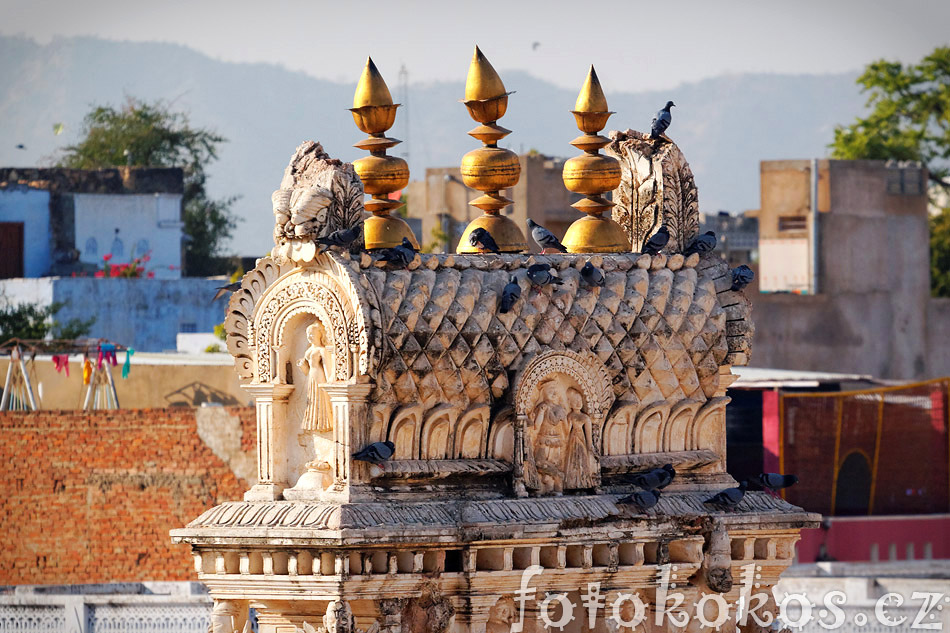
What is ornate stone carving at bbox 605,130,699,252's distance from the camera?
21.9m

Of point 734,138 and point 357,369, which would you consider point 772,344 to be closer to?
point 357,369

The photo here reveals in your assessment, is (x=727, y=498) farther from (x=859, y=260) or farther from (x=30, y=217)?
(x=859, y=260)

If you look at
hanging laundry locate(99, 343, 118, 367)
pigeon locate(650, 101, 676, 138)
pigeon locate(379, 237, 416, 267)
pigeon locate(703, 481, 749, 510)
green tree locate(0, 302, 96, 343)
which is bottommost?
pigeon locate(703, 481, 749, 510)

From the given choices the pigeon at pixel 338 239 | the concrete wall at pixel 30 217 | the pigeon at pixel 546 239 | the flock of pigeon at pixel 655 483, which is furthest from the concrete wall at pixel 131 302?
the pigeon at pixel 338 239

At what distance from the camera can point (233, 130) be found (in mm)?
67188

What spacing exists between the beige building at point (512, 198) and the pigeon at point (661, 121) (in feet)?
86.0

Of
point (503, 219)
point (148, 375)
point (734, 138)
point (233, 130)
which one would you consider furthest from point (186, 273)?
point (734, 138)

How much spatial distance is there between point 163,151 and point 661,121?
45.2m

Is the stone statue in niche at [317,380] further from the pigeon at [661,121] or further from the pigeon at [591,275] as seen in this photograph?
the pigeon at [661,121]

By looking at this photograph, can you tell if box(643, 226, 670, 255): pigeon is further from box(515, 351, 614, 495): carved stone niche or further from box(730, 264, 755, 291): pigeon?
box(515, 351, 614, 495): carved stone niche

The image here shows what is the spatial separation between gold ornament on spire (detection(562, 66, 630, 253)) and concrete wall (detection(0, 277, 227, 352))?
79.9 ft

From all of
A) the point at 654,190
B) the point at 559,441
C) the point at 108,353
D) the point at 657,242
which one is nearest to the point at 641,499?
the point at 559,441

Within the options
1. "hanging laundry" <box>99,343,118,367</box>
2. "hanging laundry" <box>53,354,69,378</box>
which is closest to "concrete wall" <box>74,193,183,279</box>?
"hanging laundry" <box>53,354,69,378</box>

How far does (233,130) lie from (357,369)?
48.9 meters
